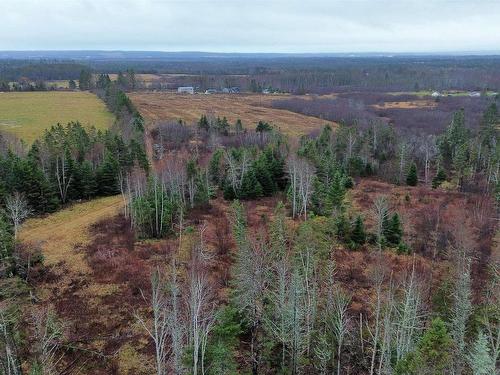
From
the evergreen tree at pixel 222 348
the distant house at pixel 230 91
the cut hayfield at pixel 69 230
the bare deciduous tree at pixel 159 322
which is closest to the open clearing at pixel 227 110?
the distant house at pixel 230 91

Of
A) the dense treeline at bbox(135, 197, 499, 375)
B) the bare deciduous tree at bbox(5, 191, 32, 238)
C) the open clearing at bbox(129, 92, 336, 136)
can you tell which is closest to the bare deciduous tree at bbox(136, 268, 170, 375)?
the dense treeline at bbox(135, 197, 499, 375)

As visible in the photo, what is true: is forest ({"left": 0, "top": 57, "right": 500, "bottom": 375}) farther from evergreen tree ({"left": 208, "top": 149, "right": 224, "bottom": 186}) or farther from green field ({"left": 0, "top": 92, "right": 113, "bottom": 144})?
green field ({"left": 0, "top": 92, "right": 113, "bottom": 144})

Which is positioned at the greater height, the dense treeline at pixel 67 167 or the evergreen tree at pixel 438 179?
the dense treeline at pixel 67 167

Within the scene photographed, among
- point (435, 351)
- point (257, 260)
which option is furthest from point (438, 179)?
point (435, 351)

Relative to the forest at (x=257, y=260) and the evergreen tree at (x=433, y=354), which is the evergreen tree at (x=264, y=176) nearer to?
the forest at (x=257, y=260)

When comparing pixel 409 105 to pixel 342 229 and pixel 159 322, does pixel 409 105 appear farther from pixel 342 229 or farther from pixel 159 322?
pixel 159 322

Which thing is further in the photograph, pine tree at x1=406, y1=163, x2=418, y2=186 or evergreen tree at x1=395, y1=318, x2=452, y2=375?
pine tree at x1=406, y1=163, x2=418, y2=186

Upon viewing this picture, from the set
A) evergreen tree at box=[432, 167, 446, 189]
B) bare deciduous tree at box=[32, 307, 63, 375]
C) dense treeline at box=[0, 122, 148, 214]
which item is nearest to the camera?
bare deciduous tree at box=[32, 307, 63, 375]
